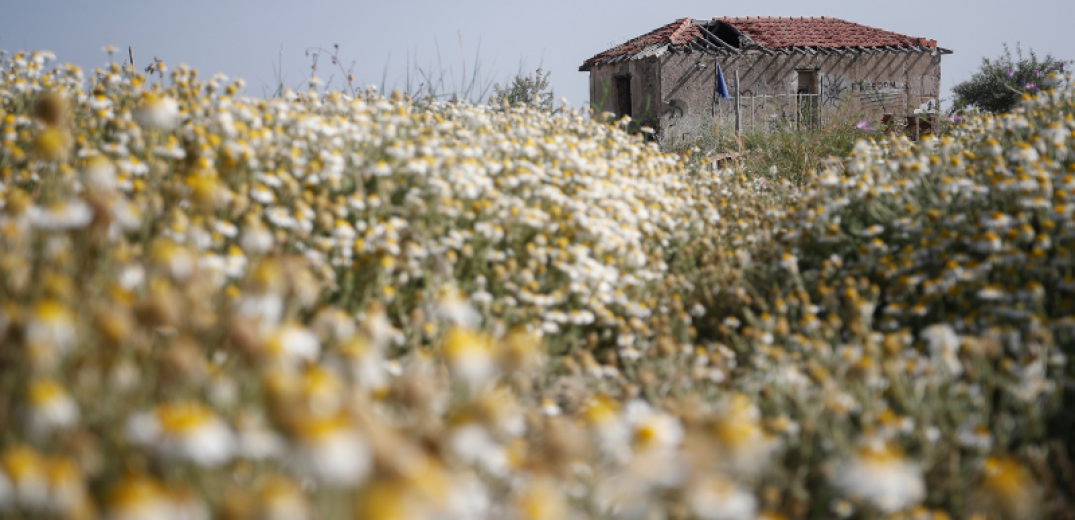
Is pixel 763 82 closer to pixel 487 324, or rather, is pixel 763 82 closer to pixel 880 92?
pixel 880 92

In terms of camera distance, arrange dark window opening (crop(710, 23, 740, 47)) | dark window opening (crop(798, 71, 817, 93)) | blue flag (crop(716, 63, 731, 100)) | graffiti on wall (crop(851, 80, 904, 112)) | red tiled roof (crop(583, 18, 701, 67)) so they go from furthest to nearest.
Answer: dark window opening (crop(710, 23, 740, 47)) → dark window opening (crop(798, 71, 817, 93)) → graffiti on wall (crop(851, 80, 904, 112)) → red tiled roof (crop(583, 18, 701, 67)) → blue flag (crop(716, 63, 731, 100))

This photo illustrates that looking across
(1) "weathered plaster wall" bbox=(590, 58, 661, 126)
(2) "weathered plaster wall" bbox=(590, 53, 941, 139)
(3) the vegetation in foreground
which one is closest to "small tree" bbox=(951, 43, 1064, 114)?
(2) "weathered plaster wall" bbox=(590, 53, 941, 139)

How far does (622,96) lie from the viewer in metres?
20.0

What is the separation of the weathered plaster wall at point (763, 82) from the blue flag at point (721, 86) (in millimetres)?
161

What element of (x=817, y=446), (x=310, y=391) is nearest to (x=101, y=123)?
(x=310, y=391)

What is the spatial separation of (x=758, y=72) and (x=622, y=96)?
3484 mm

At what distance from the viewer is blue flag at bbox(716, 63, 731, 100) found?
18158 millimetres

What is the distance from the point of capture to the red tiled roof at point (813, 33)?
20.3 metres

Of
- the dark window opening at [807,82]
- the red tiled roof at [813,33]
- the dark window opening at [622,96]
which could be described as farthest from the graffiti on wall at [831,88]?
the dark window opening at [622,96]

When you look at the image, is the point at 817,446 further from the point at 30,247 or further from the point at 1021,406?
the point at 30,247

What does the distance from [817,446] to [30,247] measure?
2663 millimetres

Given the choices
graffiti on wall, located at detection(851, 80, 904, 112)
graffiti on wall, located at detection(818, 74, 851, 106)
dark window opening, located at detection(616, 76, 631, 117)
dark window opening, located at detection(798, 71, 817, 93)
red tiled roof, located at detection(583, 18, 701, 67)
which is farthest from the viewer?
dark window opening, located at detection(798, 71, 817, 93)

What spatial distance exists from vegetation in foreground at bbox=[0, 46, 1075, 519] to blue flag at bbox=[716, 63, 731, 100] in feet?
41.8

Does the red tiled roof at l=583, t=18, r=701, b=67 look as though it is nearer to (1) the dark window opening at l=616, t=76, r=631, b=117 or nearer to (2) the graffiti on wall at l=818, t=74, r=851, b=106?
(1) the dark window opening at l=616, t=76, r=631, b=117
